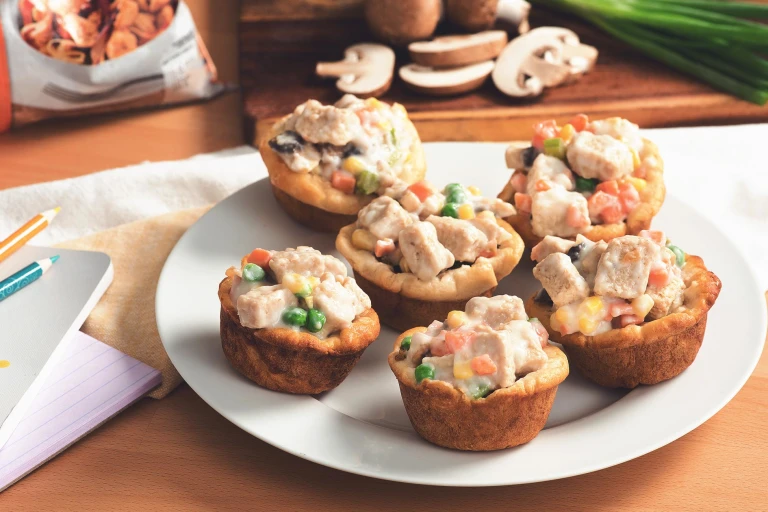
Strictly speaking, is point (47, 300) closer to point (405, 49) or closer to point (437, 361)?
point (437, 361)

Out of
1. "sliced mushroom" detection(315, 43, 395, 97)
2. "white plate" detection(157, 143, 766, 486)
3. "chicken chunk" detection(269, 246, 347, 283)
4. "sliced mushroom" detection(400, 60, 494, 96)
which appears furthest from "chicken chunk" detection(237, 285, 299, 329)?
"sliced mushroom" detection(400, 60, 494, 96)

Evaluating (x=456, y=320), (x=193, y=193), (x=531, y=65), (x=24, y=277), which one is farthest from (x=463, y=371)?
(x=531, y=65)

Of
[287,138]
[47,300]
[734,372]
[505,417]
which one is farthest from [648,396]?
[47,300]

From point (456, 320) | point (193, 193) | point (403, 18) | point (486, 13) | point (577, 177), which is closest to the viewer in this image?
point (456, 320)

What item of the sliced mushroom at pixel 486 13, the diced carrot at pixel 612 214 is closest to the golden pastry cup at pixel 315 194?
the diced carrot at pixel 612 214

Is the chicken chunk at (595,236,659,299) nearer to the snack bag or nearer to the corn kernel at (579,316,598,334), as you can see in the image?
the corn kernel at (579,316,598,334)

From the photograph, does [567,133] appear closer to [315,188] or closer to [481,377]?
[315,188]
